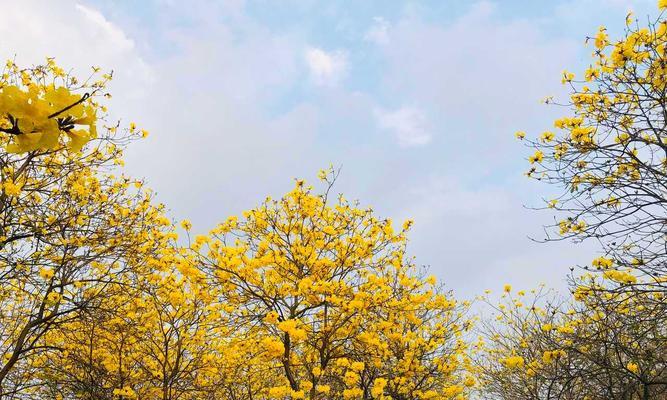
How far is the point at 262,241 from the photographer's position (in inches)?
331

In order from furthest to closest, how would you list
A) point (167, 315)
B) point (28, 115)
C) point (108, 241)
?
point (167, 315), point (108, 241), point (28, 115)

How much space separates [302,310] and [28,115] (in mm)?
7118

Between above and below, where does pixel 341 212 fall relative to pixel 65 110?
above

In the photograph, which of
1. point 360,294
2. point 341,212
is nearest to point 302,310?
point 360,294

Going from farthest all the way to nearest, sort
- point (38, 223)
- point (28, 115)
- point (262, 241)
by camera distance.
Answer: point (262, 241), point (38, 223), point (28, 115)

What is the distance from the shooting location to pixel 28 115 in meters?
1.09

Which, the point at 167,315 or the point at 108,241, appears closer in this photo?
the point at 108,241

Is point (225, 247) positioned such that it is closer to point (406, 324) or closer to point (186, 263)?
point (186, 263)

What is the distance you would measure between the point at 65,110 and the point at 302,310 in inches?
280

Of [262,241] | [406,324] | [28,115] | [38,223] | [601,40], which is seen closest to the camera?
[28,115]

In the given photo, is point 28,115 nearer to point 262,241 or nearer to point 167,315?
point 262,241

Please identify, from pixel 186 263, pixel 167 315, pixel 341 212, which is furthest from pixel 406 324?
pixel 186 263

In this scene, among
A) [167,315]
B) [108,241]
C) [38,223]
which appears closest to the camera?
[38,223]

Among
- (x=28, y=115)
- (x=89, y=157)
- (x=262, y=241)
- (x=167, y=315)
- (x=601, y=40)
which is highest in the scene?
(x=89, y=157)
